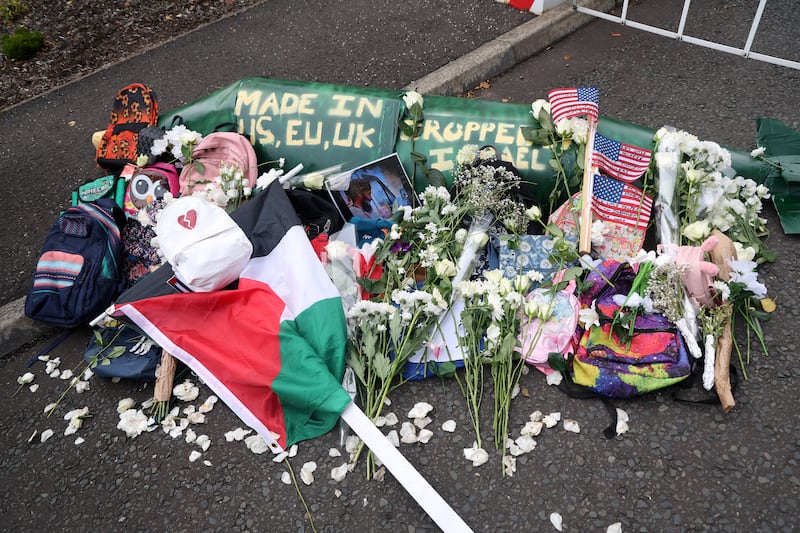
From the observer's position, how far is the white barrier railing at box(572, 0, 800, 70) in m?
4.17

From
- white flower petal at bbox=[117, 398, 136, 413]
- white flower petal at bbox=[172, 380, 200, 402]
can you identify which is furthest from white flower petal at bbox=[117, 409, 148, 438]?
white flower petal at bbox=[172, 380, 200, 402]

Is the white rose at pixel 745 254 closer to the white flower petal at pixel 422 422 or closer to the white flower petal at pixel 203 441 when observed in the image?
the white flower petal at pixel 422 422

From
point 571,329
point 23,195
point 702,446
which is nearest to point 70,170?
point 23,195

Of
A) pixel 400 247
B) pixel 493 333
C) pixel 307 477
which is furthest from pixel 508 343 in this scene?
pixel 307 477

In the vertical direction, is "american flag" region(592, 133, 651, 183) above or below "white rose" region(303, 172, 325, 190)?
above

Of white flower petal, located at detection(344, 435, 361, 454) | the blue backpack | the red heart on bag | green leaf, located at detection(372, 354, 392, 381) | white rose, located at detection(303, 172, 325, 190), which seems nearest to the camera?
white flower petal, located at detection(344, 435, 361, 454)

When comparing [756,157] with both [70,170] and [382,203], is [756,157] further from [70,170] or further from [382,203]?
[70,170]

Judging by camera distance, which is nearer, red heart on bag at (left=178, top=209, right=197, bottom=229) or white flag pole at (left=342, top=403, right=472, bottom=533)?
white flag pole at (left=342, top=403, right=472, bottom=533)

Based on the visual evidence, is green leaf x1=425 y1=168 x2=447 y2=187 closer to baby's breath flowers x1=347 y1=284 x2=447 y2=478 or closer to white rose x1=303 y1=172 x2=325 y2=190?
white rose x1=303 y1=172 x2=325 y2=190

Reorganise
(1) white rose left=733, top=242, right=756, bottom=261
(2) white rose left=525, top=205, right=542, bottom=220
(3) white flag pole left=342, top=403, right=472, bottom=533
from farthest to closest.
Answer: (2) white rose left=525, top=205, right=542, bottom=220, (1) white rose left=733, top=242, right=756, bottom=261, (3) white flag pole left=342, top=403, right=472, bottom=533

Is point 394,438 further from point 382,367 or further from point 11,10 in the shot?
point 11,10

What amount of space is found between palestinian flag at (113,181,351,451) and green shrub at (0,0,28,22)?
4863 mm

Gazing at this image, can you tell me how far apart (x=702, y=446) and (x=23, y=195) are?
4.34 m

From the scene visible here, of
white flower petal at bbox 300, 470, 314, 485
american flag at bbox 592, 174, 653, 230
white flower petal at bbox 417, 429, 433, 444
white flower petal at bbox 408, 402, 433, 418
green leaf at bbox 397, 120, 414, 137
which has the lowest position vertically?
white flower petal at bbox 300, 470, 314, 485
